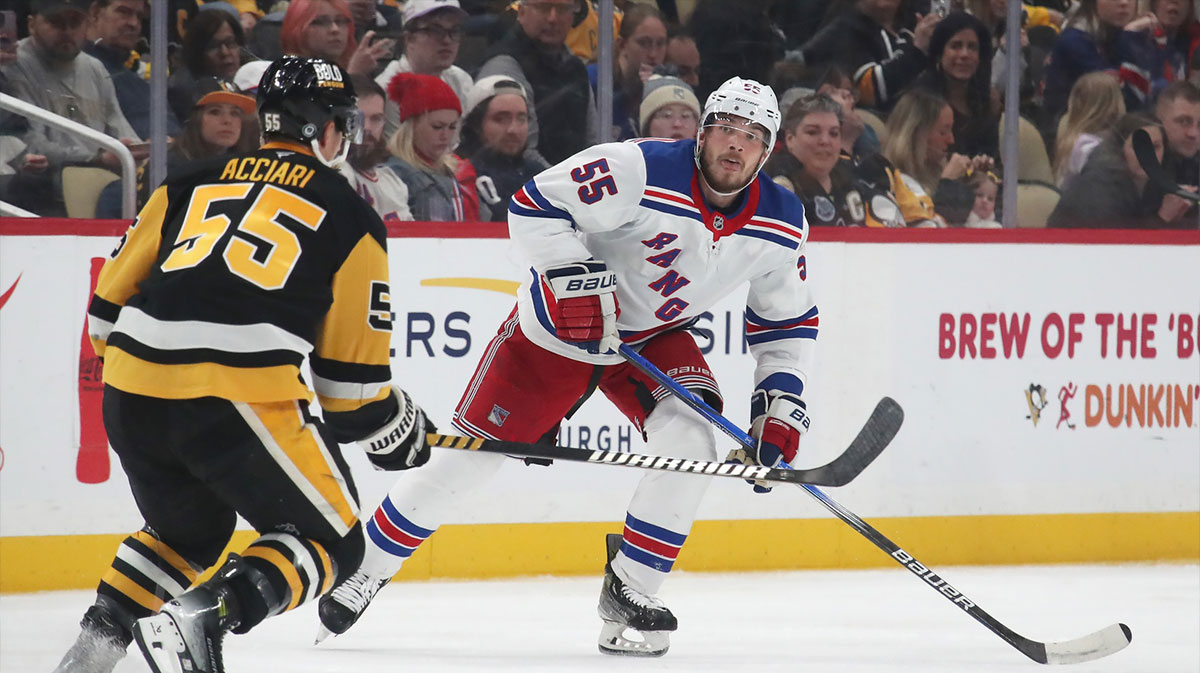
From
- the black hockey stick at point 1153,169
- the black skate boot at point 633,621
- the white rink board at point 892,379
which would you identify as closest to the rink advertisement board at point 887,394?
the white rink board at point 892,379

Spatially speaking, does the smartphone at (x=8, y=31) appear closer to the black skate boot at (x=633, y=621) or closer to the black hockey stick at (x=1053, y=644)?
the black skate boot at (x=633, y=621)

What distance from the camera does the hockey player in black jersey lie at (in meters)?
2.00

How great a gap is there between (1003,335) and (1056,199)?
0.56 m

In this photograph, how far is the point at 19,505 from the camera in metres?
3.52

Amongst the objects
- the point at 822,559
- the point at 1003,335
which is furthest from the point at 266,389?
the point at 1003,335

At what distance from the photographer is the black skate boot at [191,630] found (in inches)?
75.9

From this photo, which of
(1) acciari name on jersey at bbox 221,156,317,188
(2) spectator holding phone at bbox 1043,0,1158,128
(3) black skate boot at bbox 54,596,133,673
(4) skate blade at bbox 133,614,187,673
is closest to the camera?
(4) skate blade at bbox 133,614,187,673

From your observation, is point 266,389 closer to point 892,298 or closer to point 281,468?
point 281,468

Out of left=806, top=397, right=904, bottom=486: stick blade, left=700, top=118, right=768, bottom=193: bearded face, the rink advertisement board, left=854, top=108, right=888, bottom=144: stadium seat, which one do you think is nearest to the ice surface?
the rink advertisement board

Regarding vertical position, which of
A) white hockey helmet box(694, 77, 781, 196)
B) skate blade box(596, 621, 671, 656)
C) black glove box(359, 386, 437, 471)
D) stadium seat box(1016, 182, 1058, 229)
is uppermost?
white hockey helmet box(694, 77, 781, 196)

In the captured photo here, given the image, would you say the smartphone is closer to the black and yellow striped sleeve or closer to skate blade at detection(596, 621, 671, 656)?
the black and yellow striped sleeve


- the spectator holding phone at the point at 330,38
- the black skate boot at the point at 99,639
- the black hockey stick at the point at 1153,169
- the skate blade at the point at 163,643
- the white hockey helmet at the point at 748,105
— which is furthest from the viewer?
the black hockey stick at the point at 1153,169

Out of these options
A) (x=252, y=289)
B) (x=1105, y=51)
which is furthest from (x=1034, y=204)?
(x=252, y=289)

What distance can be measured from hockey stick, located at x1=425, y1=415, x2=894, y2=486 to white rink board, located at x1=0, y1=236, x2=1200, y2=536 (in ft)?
3.25
